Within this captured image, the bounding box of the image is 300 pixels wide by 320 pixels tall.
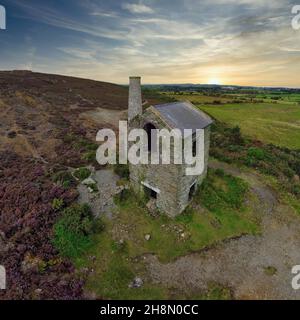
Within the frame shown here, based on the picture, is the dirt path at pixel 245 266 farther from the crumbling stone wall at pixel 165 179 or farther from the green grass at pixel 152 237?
the crumbling stone wall at pixel 165 179

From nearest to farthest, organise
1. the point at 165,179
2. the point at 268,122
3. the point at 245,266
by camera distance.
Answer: the point at 245,266 → the point at 165,179 → the point at 268,122

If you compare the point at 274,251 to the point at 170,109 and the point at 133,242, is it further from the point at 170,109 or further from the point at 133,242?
the point at 170,109

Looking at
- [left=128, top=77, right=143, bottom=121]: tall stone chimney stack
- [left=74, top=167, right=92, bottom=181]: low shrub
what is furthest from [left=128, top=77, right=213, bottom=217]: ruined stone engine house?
[left=74, top=167, right=92, bottom=181]: low shrub

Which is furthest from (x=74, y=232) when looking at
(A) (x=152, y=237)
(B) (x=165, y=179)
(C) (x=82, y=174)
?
(C) (x=82, y=174)

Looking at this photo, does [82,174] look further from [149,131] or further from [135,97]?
[135,97]

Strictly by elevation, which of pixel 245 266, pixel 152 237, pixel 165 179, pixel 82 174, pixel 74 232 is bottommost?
pixel 245 266

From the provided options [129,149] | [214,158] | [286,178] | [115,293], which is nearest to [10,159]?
[129,149]
